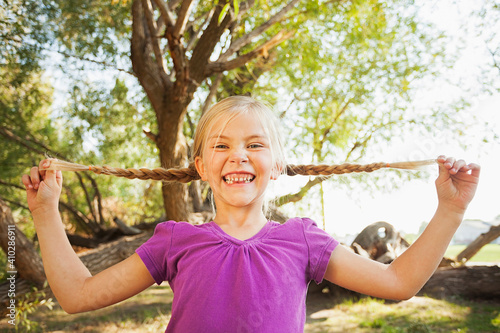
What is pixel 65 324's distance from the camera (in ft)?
16.9

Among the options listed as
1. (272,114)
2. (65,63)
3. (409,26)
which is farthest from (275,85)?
(272,114)

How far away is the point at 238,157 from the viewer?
4.80ft

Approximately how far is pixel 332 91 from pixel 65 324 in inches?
198

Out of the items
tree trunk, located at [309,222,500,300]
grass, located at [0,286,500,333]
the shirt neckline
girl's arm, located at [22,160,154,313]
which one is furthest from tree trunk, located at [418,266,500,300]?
girl's arm, located at [22,160,154,313]

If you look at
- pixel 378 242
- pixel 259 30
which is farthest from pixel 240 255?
pixel 378 242

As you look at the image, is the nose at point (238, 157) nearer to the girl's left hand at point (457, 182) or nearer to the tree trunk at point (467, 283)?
the girl's left hand at point (457, 182)

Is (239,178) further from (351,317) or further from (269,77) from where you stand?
(269,77)

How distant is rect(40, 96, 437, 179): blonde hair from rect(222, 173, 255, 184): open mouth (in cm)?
13

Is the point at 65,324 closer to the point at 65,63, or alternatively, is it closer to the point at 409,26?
the point at 65,63

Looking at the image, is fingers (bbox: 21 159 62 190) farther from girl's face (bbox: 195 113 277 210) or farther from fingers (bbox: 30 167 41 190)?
girl's face (bbox: 195 113 277 210)

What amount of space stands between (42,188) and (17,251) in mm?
3154

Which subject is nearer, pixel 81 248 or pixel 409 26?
pixel 409 26

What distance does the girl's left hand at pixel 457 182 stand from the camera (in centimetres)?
135

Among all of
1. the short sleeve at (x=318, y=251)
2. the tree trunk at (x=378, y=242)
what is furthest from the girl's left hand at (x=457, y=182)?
the tree trunk at (x=378, y=242)
